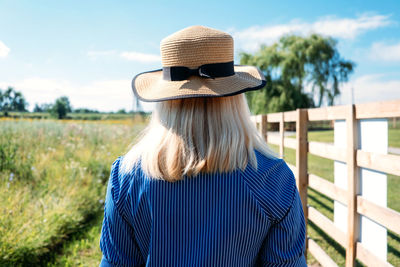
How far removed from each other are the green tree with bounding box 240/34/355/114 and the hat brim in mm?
28109

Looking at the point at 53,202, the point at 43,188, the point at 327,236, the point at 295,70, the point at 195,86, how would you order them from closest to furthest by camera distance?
the point at 195,86
the point at 53,202
the point at 327,236
the point at 43,188
the point at 295,70

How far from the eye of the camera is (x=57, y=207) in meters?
4.09

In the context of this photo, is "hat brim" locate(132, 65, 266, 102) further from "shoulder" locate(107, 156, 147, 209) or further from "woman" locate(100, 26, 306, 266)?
"shoulder" locate(107, 156, 147, 209)

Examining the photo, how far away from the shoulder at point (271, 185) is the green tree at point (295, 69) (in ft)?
93.0

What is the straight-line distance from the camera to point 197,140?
3.64ft

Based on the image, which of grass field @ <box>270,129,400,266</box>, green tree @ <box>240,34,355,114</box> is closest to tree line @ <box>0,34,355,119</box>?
green tree @ <box>240,34,355,114</box>

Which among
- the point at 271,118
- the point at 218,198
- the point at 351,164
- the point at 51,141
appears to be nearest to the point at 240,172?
the point at 218,198

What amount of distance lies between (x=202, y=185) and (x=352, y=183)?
6.71 feet

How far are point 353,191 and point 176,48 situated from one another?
2122 mm

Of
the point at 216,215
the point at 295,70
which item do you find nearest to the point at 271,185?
the point at 216,215

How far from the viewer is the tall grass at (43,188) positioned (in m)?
3.27

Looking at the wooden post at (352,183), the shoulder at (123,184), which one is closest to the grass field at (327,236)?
the wooden post at (352,183)

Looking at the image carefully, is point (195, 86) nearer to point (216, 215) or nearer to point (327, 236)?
point (216, 215)

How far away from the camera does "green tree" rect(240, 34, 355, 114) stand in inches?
1156
